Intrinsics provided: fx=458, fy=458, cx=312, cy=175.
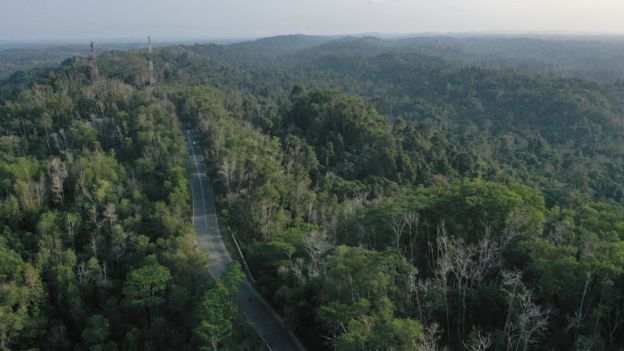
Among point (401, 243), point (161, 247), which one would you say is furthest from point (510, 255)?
point (161, 247)

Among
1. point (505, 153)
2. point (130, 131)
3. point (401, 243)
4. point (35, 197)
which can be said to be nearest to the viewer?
point (401, 243)

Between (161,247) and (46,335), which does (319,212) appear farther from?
(46,335)

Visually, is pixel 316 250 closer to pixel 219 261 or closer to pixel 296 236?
pixel 296 236

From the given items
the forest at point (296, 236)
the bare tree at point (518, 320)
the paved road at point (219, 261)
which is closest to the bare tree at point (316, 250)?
the forest at point (296, 236)

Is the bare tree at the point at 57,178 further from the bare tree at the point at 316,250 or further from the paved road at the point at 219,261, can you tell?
the bare tree at the point at 316,250

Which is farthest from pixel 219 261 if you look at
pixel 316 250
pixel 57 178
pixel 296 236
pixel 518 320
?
pixel 518 320

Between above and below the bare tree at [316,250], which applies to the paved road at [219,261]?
below

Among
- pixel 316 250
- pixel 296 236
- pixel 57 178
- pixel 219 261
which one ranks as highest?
pixel 57 178
